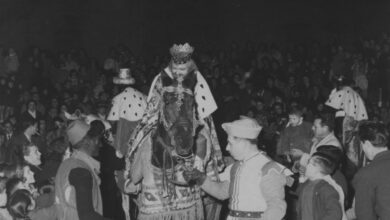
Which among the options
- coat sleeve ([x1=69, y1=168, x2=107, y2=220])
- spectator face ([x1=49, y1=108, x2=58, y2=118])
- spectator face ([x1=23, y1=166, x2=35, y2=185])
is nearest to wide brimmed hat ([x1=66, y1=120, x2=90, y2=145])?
coat sleeve ([x1=69, y1=168, x2=107, y2=220])

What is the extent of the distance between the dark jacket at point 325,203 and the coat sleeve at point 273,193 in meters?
0.47

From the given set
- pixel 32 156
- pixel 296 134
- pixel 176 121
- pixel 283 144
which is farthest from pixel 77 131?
pixel 283 144

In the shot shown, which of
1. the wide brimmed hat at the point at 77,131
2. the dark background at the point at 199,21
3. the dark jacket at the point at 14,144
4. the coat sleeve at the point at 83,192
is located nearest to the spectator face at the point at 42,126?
the dark jacket at the point at 14,144

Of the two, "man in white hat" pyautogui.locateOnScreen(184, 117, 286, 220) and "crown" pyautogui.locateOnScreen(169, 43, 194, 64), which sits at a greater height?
"crown" pyautogui.locateOnScreen(169, 43, 194, 64)

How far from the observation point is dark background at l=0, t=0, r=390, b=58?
1862 cm

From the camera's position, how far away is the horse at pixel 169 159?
6.59 meters

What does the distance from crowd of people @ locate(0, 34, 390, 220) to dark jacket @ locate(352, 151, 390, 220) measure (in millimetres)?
2455

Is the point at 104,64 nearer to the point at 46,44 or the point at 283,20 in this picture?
the point at 46,44

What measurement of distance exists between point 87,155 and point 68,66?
1086 cm

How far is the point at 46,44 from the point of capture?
18.0m

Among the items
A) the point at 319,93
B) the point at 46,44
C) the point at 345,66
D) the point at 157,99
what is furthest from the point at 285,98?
the point at 157,99

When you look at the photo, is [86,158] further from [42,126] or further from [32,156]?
[42,126]

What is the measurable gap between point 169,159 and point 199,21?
13.2 metres

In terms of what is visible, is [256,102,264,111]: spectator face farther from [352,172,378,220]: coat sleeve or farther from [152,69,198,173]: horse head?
[352,172,378,220]: coat sleeve
